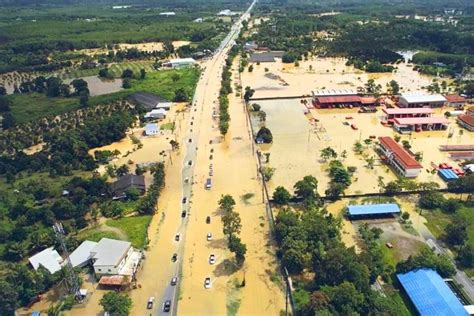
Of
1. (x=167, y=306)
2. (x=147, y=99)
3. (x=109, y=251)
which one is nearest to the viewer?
(x=167, y=306)

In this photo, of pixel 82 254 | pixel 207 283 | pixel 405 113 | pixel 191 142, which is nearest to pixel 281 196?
pixel 207 283

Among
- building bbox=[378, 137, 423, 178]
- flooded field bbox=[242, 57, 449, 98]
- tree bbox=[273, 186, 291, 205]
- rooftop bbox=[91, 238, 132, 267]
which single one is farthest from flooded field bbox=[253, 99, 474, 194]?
rooftop bbox=[91, 238, 132, 267]

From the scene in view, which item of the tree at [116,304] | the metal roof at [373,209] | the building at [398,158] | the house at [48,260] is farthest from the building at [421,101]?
the house at [48,260]

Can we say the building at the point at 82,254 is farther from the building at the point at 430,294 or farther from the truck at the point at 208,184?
the building at the point at 430,294

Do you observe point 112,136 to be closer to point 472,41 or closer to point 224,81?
point 224,81

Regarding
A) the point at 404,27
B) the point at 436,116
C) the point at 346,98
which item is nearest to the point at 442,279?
the point at 436,116

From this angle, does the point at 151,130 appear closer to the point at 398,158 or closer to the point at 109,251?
the point at 109,251
